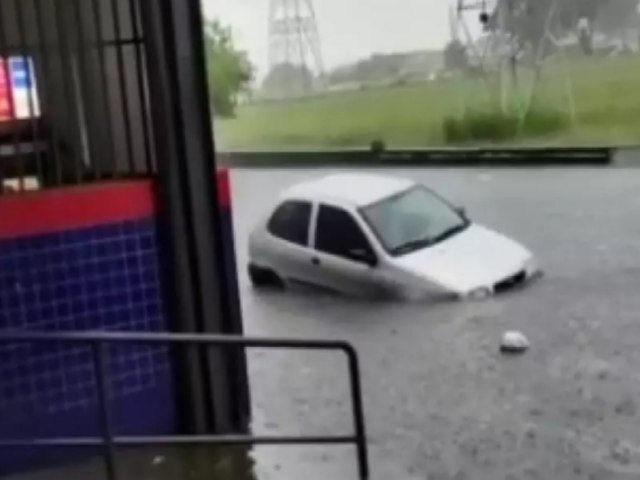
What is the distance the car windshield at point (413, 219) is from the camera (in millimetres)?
5309

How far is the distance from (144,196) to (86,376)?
65 cm

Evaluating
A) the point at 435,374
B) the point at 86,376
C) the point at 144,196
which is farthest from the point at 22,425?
the point at 435,374

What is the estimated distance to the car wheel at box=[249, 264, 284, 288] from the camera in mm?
5426

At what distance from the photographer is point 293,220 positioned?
17.8ft

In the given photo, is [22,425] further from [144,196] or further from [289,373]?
[289,373]

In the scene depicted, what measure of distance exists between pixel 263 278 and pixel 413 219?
2.21ft

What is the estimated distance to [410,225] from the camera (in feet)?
17.5

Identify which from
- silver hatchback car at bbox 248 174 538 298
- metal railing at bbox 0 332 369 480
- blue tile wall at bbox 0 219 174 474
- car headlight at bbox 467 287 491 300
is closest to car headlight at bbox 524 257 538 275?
silver hatchback car at bbox 248 174 538 298

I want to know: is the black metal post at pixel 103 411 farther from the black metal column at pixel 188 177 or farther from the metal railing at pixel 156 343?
the black metal column at pixel 188 177

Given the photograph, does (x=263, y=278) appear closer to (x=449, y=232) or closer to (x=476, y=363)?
(x=449, y=232)

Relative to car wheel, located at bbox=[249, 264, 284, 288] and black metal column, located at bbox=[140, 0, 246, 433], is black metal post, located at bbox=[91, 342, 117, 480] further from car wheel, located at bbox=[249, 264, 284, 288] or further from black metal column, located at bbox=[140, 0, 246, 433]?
car wheel, located at bbox=[249, 264, 284, 288]

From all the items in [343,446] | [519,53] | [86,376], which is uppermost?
[519,53]

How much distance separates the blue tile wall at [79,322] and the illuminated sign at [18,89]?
44 centimetres

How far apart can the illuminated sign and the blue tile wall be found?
0.44 m
